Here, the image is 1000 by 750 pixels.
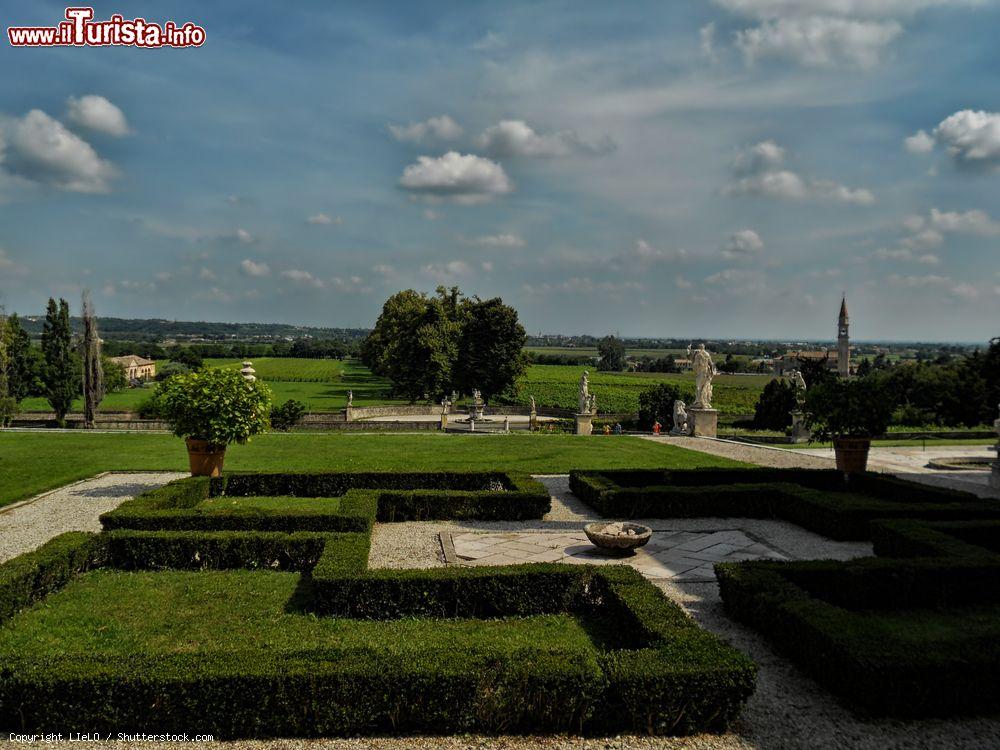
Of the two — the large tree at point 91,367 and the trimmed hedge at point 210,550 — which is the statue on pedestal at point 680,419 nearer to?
the trimmed hedge at point 210,550

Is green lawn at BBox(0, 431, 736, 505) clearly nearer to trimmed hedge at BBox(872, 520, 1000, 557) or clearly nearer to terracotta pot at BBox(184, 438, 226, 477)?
terracotta pot at BBox(184, 438, 226, 477)

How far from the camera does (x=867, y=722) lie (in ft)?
20.1

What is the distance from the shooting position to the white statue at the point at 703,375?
2802 cm

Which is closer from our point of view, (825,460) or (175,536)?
(175,536)

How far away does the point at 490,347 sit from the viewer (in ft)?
179

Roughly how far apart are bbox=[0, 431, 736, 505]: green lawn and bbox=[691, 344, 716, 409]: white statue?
446cm

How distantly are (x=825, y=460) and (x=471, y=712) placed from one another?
1903 cm

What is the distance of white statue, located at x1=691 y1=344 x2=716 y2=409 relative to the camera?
91.9 ft

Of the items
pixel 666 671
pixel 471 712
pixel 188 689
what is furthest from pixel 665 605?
pixel 188 689

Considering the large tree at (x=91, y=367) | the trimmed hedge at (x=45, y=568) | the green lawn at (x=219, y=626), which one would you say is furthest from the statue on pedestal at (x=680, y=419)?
the large tree at (x=91, y=367)

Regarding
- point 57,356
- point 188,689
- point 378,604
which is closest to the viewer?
point 188,689

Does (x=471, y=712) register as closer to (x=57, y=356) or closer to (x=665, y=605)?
(x=665, y=605)

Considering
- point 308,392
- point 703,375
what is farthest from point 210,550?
point 308,392

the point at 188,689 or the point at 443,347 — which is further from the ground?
the point at 443,347
